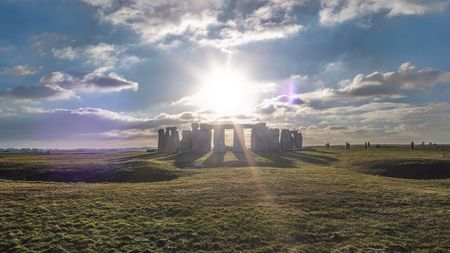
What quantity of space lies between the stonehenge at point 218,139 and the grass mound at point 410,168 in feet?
97.8

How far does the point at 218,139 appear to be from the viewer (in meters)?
72.6

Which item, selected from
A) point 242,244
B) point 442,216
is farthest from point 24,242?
point 442,216

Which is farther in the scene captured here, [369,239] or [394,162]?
[394,162]

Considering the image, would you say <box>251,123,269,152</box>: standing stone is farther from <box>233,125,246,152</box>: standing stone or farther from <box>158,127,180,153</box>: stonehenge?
<box>158,127,180,153</box>: stonehenge

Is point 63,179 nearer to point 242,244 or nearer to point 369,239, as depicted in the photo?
point 242,244

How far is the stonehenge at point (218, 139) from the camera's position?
237ft

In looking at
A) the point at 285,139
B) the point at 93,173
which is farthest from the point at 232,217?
the point at 285,139

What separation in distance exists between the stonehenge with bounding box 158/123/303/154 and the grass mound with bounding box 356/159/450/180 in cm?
2980

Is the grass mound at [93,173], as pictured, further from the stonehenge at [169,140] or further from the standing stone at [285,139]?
the standing stone at [285,139]

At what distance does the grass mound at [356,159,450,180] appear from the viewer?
41.0 m

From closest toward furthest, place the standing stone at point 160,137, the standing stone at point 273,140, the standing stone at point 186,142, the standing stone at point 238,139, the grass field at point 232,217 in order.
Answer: the grass field at point 232,217 < the standing stone at point 186,142 < the standing stone at point 238,139 < the standing stone at point 273,140 < the standing stone at point 160,137

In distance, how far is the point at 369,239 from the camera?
17688mm

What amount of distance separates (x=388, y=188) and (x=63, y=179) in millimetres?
35253

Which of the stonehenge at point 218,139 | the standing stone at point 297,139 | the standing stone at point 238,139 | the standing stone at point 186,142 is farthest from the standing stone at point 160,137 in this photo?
the standing stone at point 297,139
